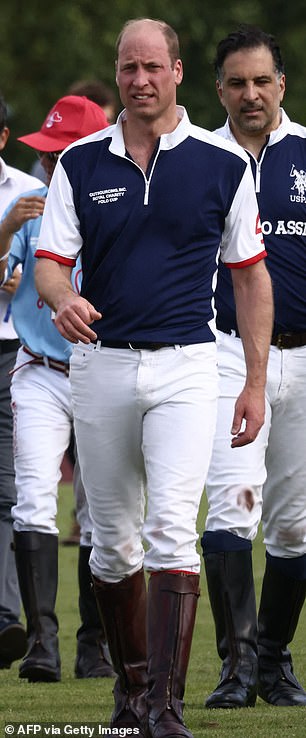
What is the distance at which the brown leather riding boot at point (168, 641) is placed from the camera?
5.95 metres

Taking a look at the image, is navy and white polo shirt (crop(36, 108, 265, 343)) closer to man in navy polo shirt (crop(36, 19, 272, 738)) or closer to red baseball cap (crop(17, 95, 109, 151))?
man in navy polo shirt (crop(36, 19, 272, 738))

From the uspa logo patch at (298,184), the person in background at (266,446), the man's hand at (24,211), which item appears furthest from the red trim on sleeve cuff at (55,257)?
the man's hand at (24,211)

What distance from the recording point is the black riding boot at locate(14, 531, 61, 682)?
323 inches

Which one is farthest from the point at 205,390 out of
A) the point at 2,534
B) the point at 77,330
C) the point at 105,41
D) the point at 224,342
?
the point at 105,41

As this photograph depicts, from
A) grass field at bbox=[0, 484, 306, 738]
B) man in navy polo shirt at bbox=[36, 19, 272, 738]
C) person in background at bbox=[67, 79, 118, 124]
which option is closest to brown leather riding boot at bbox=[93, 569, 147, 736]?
man in navy polo shirt at bbox=[36, 19, 272, 738]

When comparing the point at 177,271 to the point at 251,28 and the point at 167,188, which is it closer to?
the point at 167,188

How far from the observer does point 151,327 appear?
6.13 metres

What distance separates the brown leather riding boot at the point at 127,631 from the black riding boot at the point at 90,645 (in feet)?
6.47

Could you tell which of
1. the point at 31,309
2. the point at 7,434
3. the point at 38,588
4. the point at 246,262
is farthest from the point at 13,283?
the point at 246,262

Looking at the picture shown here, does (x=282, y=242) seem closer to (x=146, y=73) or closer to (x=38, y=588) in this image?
(x=146, y=73)

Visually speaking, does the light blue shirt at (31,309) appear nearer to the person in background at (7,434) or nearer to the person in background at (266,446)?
the person in background at (7,434)

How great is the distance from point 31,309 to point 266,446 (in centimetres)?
166

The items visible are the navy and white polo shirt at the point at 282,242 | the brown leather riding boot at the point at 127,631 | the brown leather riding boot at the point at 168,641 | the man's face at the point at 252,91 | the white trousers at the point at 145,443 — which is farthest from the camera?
the man's face at the point at 252,91

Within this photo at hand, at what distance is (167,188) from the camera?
6.16 meters
